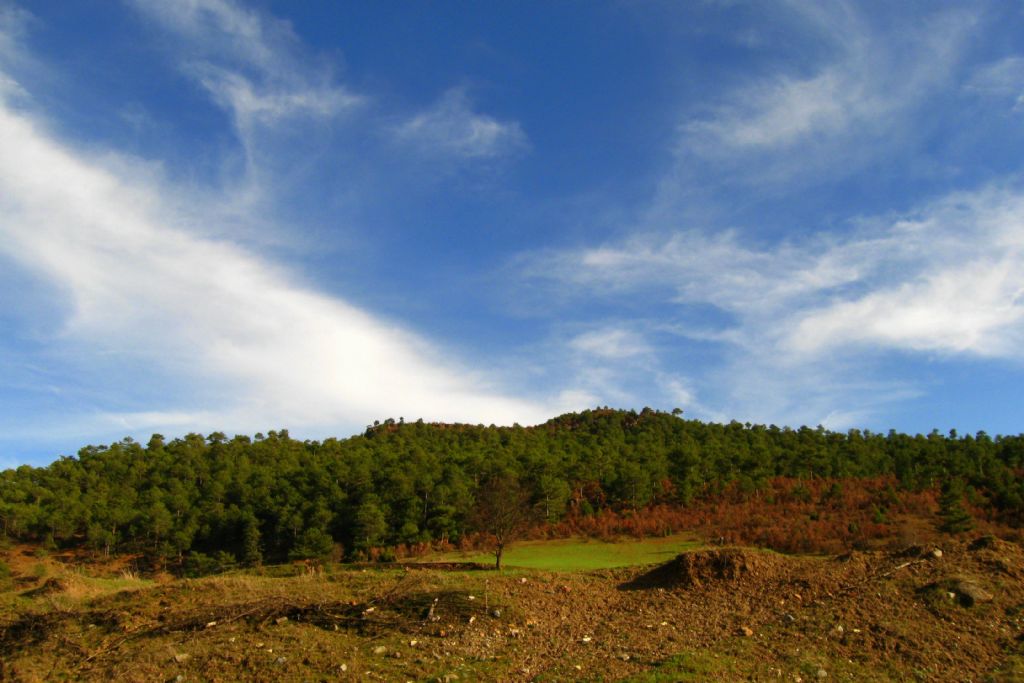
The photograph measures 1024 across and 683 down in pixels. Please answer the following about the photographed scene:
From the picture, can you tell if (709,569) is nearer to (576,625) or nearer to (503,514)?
(576,625)

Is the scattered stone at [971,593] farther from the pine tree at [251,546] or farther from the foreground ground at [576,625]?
the pine tree at [251,546]

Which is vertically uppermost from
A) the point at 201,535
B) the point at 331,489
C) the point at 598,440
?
the point at 598,440

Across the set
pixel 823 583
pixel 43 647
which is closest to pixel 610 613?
pixel 823 583

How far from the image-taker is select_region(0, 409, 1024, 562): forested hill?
62.6 m

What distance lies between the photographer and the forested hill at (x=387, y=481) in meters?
62.6

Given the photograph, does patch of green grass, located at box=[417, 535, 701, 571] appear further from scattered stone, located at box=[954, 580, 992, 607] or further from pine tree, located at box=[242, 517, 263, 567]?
scattered stone, located at box=[954, 580, 992, 607]

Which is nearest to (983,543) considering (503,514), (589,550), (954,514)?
(503,514)

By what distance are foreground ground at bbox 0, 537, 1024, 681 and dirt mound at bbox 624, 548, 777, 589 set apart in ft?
0.16

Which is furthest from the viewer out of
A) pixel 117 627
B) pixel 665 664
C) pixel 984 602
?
pixel 117 627

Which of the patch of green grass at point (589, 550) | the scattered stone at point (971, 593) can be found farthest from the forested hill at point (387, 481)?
the scattered stone at point (971, 593)

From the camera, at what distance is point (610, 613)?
1525 cm

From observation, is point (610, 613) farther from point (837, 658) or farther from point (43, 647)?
point (43, 647)

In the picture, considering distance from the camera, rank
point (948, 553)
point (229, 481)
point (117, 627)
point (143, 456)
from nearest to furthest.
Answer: point (117, 627), point (948, 553), point (229, 481), point (143, 456)

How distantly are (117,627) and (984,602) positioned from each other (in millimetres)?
19644
